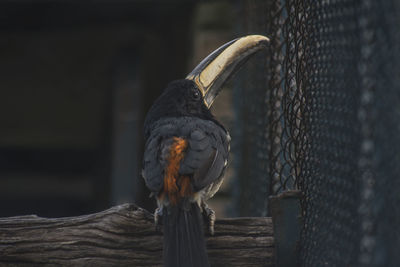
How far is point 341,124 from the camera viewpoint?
195 centimetres

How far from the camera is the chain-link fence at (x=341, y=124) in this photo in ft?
4.94

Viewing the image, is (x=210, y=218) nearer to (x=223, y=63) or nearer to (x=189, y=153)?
(x=189, y=153)

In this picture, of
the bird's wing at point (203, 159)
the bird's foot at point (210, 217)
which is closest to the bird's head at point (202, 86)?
the bird's wing at point (203, 159)

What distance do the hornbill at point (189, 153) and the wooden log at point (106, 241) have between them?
0.28 feet

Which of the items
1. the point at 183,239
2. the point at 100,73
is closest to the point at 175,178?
the point at 183,239

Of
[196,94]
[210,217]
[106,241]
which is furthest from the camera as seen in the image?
[196,94]

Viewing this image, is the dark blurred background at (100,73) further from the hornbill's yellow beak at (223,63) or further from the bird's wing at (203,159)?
the bird's wing at (203,159)

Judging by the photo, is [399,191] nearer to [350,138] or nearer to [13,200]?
[350,138]

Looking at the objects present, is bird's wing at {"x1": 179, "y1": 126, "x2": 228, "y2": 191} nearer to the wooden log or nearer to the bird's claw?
the bird's claw

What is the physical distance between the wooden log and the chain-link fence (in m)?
0.19

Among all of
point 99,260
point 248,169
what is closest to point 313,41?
point 99,260

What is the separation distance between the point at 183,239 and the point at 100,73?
3754 mm

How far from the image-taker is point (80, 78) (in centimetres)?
597

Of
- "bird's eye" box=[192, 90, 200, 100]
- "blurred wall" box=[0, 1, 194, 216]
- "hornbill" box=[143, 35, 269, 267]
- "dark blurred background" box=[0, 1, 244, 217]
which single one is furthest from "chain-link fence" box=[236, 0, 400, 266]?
"blurred wall" box=[0, 1, 194, 216]
